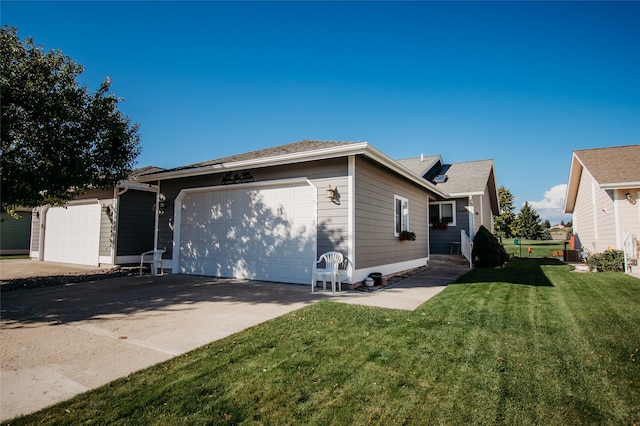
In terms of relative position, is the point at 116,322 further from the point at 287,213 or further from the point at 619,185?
the point at 619,185

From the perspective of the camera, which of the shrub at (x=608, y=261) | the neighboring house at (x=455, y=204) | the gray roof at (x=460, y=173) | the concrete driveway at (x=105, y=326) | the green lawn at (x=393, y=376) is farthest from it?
the gray roof at (x=460, y=173)

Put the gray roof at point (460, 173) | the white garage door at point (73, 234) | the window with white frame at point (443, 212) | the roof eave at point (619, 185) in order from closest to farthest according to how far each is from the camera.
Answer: the roof eave at point (619, 185) → the white garage door at point (73, 234) → the gray roof at point (460, 173) → the window with white frame at point (443, 212)

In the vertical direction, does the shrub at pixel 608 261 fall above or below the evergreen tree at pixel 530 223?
below

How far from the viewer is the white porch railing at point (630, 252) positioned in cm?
918

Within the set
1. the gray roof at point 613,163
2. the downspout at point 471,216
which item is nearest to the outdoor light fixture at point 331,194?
the downspout at point 471,216

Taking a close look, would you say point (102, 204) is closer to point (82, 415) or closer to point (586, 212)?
point (82, 415)

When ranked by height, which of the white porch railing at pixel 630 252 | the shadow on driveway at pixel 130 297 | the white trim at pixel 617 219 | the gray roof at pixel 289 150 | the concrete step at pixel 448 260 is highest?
the gray roof at pixel 289 150

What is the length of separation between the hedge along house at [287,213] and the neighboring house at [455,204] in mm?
4156

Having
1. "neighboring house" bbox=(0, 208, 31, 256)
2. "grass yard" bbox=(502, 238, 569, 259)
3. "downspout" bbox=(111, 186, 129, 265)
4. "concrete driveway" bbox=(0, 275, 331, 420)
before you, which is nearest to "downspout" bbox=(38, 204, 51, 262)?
"neighboring house" bbox=(0, 208, 31, 256)

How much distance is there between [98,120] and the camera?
7.32m

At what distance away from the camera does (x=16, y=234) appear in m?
18.5

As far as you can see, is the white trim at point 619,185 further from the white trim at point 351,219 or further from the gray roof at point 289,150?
the gray roof at point 289,150

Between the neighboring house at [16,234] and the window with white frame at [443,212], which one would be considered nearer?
the window with white frame at [443,212]

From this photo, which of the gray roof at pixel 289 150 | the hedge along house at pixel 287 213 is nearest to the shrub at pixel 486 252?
the hedge along house at pixel 287 213
